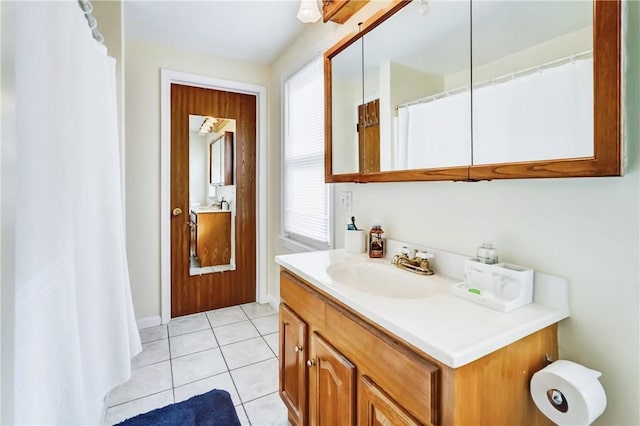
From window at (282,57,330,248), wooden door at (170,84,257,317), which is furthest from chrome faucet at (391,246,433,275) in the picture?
wooden door at (170,84,257,317)

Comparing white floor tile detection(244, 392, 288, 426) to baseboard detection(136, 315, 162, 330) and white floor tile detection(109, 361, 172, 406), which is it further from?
baseboard detection(136, 315, 162, 330)

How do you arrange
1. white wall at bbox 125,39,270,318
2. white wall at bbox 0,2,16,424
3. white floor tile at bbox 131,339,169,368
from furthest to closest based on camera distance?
white wall at bbox 125,39,270,318
white floor tile at bbox 131,339,169,368
white wall at bbox 0,2,16,424

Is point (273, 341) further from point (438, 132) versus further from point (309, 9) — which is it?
point (309, 9)

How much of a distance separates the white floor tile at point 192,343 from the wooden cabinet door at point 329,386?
1.35 m

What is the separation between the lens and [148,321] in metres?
2.64

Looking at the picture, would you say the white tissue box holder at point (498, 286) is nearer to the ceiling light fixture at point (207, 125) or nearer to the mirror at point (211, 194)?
the mirror at point (211, 194)

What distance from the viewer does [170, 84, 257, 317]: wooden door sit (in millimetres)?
2779

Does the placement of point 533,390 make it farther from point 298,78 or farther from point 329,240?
point 298,78

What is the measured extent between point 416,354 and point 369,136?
112 centimetres

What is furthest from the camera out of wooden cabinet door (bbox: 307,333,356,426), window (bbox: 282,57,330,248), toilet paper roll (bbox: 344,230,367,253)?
window (bbox: 282,57,330,248)

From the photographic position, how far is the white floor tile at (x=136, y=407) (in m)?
1.58

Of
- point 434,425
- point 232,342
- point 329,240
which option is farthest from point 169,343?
point 434,425

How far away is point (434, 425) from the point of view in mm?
693

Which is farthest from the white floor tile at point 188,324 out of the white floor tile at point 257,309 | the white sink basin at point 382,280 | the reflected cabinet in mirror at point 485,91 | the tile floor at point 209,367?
the reflected cabinet in mirror at point 485,91
